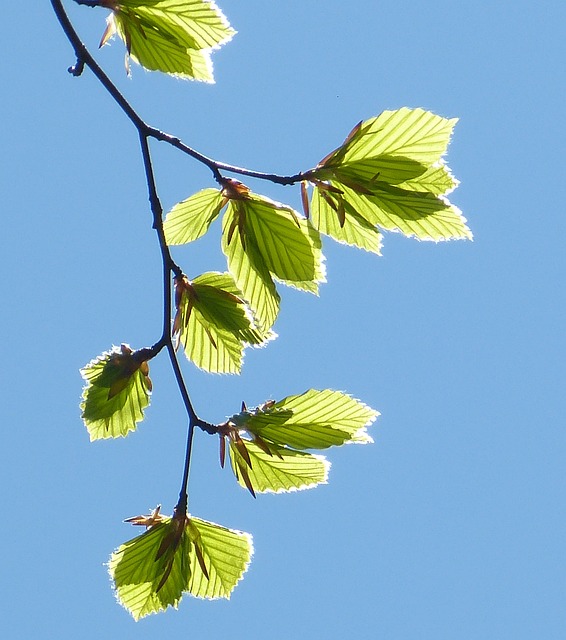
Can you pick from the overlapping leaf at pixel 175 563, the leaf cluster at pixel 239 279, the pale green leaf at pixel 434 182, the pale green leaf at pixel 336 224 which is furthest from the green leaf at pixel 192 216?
the overlapping leaf at pixel 175 563

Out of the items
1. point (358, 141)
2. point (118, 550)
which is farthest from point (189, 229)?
point (118, 550)

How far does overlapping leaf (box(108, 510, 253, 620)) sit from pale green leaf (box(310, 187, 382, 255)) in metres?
0.46

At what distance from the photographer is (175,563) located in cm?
128

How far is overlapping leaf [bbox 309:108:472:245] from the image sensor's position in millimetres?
1092

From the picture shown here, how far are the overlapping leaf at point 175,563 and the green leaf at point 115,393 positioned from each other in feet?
0.47

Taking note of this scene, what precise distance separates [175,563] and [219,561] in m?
0.09

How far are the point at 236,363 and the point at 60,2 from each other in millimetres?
562

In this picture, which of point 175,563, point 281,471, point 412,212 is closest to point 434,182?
point 412,212

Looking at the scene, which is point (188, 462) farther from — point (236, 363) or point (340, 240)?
point (340, 240)

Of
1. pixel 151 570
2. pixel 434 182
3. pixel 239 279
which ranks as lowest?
pixel 151 570

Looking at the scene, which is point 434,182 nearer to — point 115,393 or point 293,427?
point 293,427

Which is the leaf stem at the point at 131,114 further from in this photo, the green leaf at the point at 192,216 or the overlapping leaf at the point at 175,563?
the overlapping leaf at the point at 175,563

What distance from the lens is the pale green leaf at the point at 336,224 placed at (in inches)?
43.9

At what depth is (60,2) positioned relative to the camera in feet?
3.67
